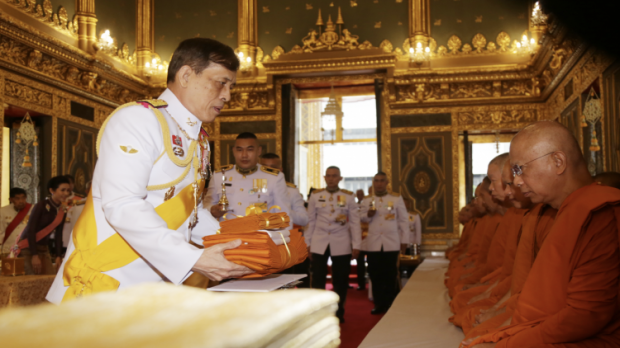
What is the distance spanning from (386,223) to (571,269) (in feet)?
17.7

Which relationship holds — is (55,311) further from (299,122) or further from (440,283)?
(299,122)

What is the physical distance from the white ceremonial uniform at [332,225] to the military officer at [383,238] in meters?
0.43

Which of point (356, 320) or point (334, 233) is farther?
point (334, 233)

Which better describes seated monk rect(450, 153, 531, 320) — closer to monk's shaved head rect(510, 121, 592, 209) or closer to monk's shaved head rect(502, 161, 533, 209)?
monk's shaved head rect(502, 161, 533, 209)

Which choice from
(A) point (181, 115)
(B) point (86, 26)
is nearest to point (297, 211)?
(A) point (181, 115)

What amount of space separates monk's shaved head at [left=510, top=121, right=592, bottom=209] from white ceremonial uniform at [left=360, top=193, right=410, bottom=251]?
16.3 feet

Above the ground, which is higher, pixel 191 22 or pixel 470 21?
pixel 191 22

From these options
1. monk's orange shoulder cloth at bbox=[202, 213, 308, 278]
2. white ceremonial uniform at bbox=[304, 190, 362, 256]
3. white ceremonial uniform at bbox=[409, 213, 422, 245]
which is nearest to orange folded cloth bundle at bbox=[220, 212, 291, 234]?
monk's orange shoulder cloth at bbox=[202, 213, 308, 278]

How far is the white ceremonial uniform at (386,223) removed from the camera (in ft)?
22.1

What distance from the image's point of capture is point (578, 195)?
159 centimetres

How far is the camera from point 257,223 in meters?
1.37

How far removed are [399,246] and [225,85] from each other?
558 centimetres

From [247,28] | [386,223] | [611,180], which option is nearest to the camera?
[611,180]

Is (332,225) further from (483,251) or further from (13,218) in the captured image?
(13,218)
